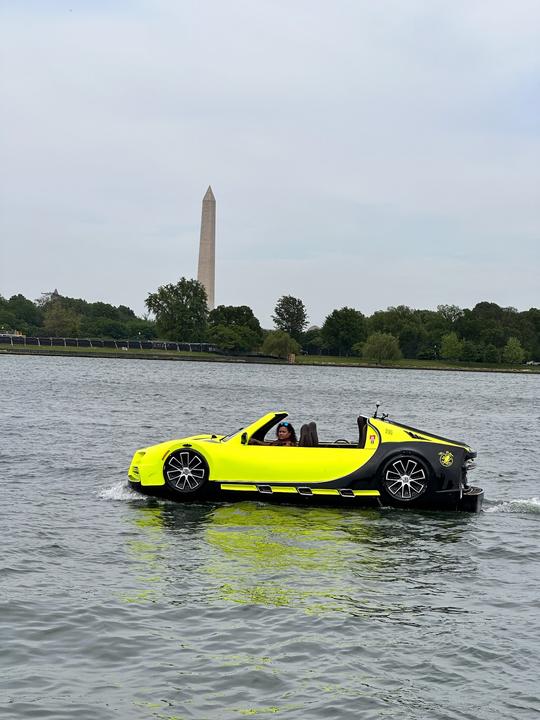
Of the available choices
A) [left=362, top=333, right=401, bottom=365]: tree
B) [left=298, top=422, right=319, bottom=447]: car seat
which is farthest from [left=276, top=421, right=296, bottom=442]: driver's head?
[left=362, top=333, right=401, bottom=365]: tree

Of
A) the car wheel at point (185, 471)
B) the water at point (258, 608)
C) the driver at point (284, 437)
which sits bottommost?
the water at point (258, 608)

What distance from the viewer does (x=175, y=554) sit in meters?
13.2

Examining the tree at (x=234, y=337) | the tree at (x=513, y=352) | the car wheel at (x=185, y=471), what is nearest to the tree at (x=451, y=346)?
the tree at (x=513, y=352)

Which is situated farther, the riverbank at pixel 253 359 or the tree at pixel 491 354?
the tree at pixel 491 354

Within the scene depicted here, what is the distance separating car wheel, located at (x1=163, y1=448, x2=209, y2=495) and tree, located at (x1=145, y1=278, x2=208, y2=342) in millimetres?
144967

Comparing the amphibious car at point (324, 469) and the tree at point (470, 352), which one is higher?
the tree at point (470, 352)

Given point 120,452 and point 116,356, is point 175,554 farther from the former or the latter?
point 116,356

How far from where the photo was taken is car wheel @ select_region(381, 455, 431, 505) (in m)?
16.7

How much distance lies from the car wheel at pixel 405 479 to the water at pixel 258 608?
0.33m

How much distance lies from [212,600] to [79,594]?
1379mm

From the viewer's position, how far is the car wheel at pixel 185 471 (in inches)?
664

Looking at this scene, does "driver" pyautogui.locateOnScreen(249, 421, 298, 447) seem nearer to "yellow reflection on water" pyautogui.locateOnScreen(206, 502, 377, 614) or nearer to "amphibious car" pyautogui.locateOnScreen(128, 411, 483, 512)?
"amphibious car" pyautogui.locateOnScreen(128, 411, 483, 512)

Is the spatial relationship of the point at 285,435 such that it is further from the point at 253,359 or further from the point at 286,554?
the point at 253,359

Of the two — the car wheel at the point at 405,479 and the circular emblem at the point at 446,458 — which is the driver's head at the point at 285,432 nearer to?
the car wheel at the point at 405,479
